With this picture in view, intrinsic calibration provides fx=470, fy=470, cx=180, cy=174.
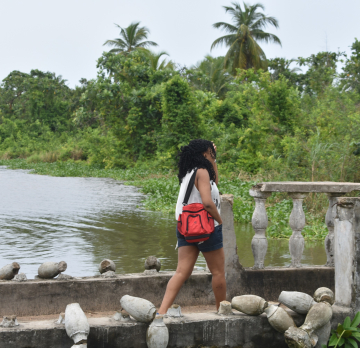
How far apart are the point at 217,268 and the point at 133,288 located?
0.92 metres

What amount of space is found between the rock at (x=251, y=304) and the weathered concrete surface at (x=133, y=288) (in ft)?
2.51

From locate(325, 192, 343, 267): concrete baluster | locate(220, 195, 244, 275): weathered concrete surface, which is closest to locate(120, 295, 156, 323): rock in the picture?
locate(220, 195, 244, 275): weathered concrete surface

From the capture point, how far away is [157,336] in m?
3.20

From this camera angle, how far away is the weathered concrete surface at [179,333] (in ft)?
10.1

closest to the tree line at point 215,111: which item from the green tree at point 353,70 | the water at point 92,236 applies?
the green tree at point 353,70

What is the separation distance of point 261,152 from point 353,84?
24.4ft

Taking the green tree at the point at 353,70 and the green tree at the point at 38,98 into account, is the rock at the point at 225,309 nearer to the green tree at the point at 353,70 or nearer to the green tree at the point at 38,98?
the green tree at the point at 353,70

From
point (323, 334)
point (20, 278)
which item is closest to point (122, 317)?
point (20, 278)

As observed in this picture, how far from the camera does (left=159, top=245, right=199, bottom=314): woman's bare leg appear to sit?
352 centimetres

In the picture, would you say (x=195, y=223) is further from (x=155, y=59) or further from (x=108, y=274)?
(x=155, y=59)

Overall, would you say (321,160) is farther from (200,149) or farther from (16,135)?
(16,135)

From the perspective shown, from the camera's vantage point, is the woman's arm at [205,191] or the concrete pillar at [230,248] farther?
the concrete pillar at [230,248]

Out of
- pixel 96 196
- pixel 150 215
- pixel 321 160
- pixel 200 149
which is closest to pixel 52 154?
pixel 96 196

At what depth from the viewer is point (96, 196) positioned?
15.3 m
